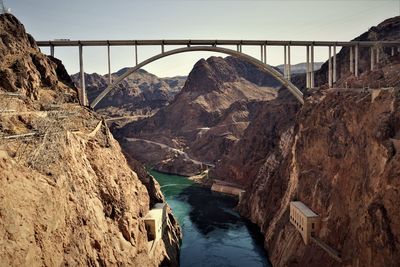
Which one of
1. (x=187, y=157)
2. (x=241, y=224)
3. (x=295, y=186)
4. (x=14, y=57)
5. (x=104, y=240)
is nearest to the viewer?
(x=104, y=240)

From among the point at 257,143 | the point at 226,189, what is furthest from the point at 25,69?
the point at 257,143

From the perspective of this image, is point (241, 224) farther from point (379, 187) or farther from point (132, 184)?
point (379, 187)

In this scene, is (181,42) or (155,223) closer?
(155,223)

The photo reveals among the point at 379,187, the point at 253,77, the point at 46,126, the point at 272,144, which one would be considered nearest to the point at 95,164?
the point at 46,126

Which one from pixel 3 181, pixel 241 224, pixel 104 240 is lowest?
pixel 241 224

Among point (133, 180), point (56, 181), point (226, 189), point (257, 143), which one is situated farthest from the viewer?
point (257, 143)

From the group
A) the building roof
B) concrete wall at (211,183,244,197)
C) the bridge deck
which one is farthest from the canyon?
concrete wall at (211,183,244,197)

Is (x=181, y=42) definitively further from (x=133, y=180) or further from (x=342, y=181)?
(x=342, y=181)
